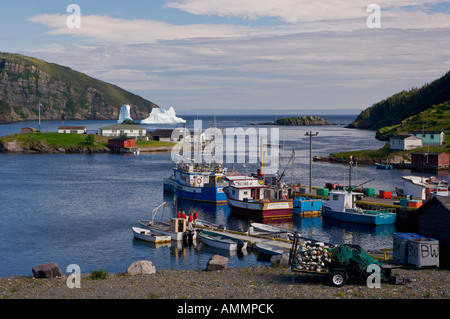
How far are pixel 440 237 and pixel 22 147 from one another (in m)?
122

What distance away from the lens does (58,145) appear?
Result: 132 metres

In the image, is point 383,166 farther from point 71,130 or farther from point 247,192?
point 71,130

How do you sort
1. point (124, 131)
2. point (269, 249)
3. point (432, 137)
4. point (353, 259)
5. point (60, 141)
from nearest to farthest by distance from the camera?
point (353, 259), point (269, 249), point (432, 137), point (60, 141), point (124, 131)

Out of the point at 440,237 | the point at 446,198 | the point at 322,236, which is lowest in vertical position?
the point at 322,236

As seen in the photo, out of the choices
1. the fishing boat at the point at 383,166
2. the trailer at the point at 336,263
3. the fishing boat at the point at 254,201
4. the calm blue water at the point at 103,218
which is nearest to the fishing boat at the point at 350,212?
the calm blue water at the point at 103,218

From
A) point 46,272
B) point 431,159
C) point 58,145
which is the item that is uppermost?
point 58,145

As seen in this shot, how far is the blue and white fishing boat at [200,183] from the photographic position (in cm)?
5928

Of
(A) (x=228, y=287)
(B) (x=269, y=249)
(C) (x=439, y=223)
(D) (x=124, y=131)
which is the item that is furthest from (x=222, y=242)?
(D) (x=124, y=131)

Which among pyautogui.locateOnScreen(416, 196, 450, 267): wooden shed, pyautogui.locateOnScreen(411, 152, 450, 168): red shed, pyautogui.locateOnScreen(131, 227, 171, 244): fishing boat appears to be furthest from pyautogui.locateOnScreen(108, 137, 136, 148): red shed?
pyautogui.locateOnScreen(416, 196, 450, 267): wooden shed

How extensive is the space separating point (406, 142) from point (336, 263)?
91.0 m

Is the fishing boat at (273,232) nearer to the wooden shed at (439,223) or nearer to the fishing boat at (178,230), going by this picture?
the fishing boat at (178,230)
